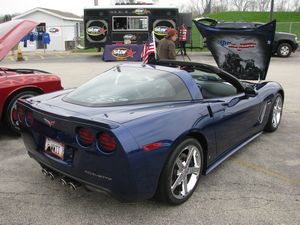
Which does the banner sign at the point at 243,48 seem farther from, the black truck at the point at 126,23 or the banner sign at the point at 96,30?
the banner sign at the point at 96,30

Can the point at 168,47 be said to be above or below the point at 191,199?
above

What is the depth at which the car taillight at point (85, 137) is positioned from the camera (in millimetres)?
2844

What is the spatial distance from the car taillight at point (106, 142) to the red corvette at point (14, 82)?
2.47m

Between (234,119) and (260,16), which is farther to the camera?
(260,16)

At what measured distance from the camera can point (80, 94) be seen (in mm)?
3740

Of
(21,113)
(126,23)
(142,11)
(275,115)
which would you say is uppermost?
(142,11)

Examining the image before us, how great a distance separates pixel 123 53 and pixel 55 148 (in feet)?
49.7

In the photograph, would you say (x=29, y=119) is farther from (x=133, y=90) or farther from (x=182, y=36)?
(x=182, y=36)

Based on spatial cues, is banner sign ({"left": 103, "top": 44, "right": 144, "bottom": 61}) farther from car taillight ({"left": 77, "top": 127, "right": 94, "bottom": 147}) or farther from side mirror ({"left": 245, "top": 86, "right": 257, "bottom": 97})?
car taillight ({"left": 77, "top": 127, "right": 94, "bottom": 147})

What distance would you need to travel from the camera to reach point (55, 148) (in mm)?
3180

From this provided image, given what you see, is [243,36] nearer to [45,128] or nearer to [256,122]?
[256,122]

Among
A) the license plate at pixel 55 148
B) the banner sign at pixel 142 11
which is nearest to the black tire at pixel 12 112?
the license plate at pixel 55 148

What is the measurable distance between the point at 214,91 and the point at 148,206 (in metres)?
1.65

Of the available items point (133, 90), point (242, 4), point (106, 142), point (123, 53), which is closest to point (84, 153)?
point (106, 142)
